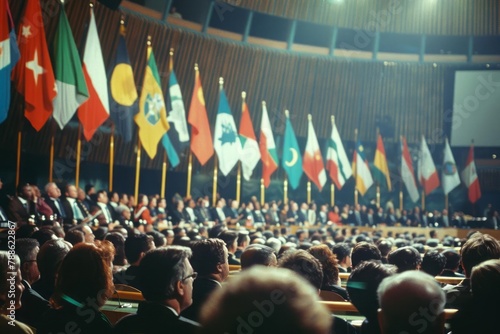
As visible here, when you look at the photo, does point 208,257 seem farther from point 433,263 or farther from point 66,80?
point 66,80

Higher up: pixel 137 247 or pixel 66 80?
pixel 66 80

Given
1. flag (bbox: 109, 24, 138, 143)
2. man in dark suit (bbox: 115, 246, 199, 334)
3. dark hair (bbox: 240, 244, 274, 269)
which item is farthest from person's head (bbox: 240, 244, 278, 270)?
flag (bbox: 109, 24, 138, 143)

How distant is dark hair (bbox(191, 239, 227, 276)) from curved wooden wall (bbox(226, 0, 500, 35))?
16588mm

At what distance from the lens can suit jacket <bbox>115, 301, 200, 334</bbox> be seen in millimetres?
2301

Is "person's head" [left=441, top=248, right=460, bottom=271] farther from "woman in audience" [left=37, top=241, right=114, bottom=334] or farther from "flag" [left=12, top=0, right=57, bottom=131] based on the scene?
"flag" [left=12, top=0, right=57, bottom=131]

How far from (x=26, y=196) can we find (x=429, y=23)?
16.3 meters

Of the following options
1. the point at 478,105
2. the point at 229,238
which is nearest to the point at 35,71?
the point at 229,238

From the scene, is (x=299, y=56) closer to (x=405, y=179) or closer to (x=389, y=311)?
(x=405, y=179)

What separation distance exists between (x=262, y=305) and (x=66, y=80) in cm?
833

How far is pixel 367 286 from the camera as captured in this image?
2.73 m

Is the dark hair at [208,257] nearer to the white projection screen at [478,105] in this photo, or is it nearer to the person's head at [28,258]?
the person's head at [28,258]

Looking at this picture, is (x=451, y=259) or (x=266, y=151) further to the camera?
(x=266, y=151)

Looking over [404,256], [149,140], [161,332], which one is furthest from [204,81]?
[161,332]

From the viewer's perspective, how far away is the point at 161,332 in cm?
230
